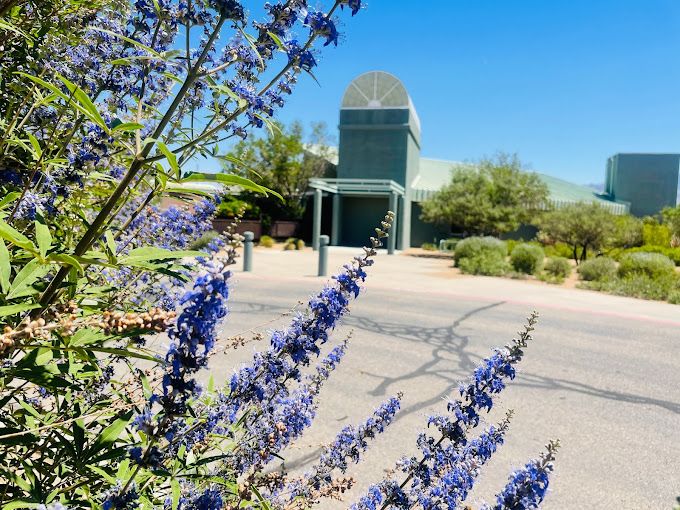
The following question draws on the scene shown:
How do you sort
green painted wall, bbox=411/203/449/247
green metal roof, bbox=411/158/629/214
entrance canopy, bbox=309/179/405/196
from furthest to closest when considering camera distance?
green painted wall, bbox=411/203/449/247 < green metal roof, bbox=411/158/629/214 < entrance canopy, bbox=309/179/405/196

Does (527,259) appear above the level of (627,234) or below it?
below

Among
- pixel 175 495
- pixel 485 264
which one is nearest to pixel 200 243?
pixel 175 495

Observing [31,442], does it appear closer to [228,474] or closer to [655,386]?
[228,474]

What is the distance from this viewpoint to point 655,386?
7160mm

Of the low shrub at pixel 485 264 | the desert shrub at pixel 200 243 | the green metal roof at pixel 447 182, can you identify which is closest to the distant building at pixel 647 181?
the green metal roof at pixel 447 182

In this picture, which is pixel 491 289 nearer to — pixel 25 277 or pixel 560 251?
pixel 25 277

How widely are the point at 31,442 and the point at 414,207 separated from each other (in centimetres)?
3881

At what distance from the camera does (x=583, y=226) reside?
24.7 m

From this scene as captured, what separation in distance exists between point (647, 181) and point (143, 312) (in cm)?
6155

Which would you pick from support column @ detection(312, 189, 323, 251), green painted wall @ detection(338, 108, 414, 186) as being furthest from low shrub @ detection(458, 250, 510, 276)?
green painted wall @ detection(338, 108, 414, 186)

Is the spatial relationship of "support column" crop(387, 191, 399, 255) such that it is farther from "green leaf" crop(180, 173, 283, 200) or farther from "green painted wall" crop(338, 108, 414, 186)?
"green leaf" crop(180, 173, 283, 200)

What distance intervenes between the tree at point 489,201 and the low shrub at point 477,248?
4812 mm

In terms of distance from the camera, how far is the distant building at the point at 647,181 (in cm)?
5172

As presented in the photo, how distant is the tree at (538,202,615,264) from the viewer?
2466 centimetres
